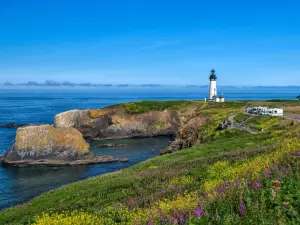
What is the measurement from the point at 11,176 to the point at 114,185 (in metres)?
37.4

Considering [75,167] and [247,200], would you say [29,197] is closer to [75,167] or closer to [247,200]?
[75,167]

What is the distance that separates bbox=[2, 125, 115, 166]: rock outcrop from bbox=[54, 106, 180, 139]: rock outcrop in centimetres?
2905

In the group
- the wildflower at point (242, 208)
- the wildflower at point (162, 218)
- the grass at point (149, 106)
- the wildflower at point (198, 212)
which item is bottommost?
the grass at point (149, 106)

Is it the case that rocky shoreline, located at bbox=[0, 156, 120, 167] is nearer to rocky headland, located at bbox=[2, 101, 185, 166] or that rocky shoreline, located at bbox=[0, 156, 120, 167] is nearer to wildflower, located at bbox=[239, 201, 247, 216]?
rocky headland, located at bbox=[2, 101, 185, 166]

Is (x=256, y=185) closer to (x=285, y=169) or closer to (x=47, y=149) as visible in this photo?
(x=285, y=169)

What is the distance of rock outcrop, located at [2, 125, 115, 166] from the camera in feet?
204

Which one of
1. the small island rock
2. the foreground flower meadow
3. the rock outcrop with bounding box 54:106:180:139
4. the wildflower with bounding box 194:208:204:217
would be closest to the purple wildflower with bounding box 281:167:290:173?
the foreground flower meadow

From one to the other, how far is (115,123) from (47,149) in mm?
35597

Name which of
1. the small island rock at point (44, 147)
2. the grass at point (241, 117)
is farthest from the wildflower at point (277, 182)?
the grass at point (241, 117)

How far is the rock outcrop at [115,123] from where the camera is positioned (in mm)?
96125

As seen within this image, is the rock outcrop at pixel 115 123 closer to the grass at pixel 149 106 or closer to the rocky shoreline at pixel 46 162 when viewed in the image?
the grass at pixel 149 106

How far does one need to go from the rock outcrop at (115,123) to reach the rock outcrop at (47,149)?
95.3ft

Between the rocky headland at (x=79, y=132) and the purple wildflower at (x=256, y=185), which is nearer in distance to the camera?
the purple wildflower at (x=256, y=185)

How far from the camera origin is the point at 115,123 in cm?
9812
